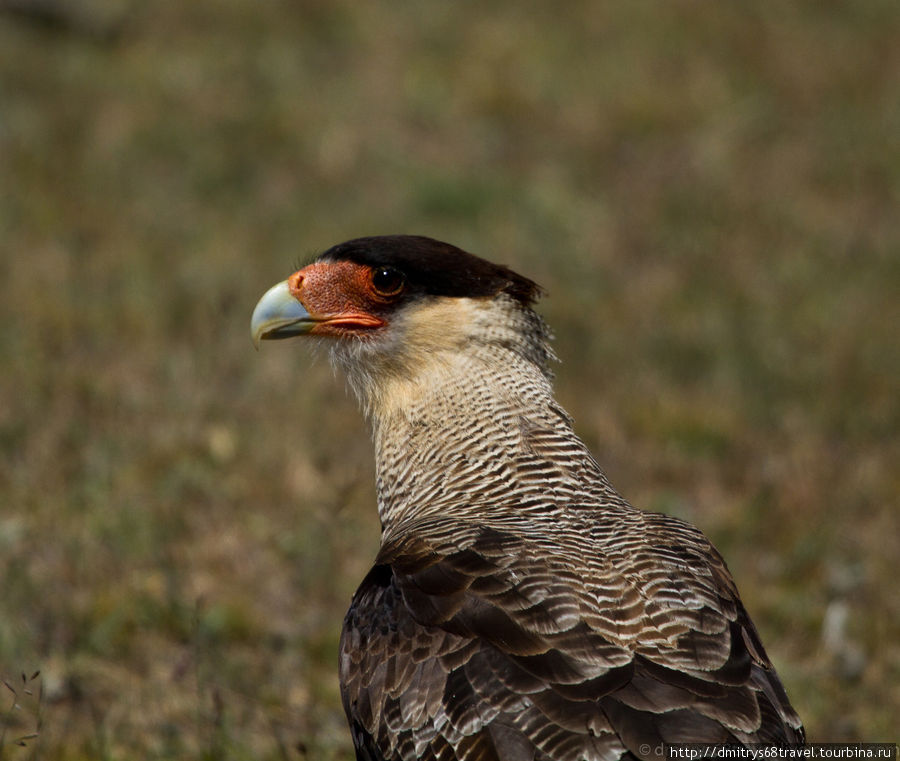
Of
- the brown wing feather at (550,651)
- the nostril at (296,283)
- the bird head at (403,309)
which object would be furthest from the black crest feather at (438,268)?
the brown wing feather at (550,651)

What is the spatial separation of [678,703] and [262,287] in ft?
19.1

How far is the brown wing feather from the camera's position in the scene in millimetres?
2713

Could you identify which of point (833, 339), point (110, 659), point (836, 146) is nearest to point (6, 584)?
point (110, 659)

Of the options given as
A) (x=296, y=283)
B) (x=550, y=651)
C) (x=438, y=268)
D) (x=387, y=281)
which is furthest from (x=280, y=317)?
(x=550, y=651)

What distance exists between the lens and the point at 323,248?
8.65 metres

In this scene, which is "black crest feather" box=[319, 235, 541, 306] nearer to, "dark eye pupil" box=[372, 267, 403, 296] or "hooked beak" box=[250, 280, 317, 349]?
"dark eye pupil" box=[372, 267, 403, 296]

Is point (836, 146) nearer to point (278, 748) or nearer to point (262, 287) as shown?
point (262, 287)

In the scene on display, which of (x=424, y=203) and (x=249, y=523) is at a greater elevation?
(x=424, y=203)

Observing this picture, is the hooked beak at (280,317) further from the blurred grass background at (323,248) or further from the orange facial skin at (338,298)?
the blurred grass background at (323,248)

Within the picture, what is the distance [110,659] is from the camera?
454 centimetres

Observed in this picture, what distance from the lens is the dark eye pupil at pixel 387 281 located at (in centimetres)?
399

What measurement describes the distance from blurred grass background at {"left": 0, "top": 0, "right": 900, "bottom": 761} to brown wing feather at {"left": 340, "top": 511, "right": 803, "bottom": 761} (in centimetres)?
99

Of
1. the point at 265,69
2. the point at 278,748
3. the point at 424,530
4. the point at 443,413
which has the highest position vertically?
the point at 265,69

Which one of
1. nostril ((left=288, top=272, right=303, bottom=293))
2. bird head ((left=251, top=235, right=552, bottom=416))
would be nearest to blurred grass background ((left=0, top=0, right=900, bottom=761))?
bird head ((left=251, top=235, right=552, bottom=416))
